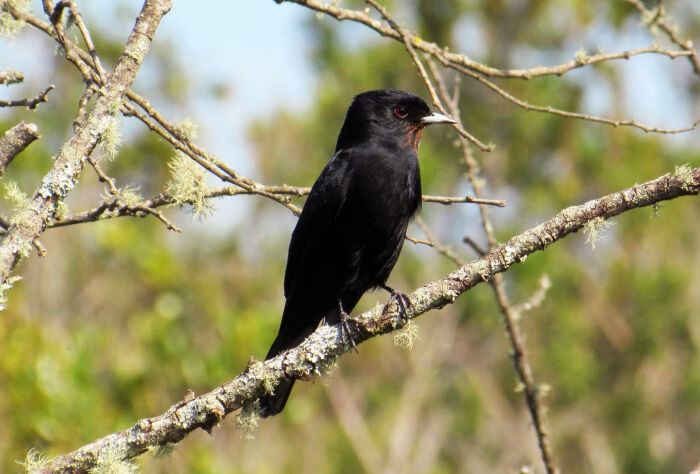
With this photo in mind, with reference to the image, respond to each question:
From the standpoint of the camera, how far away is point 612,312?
44.3ft

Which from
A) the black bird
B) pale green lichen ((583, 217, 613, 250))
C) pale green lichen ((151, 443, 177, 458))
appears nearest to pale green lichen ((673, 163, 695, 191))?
pale green lichen ((583, 217, 613, 250))

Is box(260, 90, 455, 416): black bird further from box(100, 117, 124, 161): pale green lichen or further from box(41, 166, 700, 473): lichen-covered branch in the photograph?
box(100, 117, 124, 161): pale green lichen

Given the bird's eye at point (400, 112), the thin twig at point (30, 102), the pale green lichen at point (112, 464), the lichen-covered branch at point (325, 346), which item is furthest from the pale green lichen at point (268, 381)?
the bird's eye at point (400, 112)

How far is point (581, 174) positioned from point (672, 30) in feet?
29.3

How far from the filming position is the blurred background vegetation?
1205 centimetres

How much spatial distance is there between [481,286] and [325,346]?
9906 millimetres

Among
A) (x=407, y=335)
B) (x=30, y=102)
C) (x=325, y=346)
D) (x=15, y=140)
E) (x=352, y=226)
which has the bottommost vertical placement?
(x=325, y=346)

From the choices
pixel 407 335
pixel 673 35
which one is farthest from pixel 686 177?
pixel 673 35

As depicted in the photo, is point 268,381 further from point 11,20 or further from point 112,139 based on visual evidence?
point 11,20

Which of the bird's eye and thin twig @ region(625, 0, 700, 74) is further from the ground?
the bird's eye

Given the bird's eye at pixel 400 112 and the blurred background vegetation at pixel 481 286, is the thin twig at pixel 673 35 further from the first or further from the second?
the blurred background vegetation at pixel 481 286

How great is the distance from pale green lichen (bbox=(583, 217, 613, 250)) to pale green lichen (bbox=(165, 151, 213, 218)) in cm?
148

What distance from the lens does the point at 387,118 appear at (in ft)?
15.7

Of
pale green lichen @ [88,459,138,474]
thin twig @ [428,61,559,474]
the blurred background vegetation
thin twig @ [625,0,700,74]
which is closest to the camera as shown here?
pale green lichen @ [88,459,138,474]
